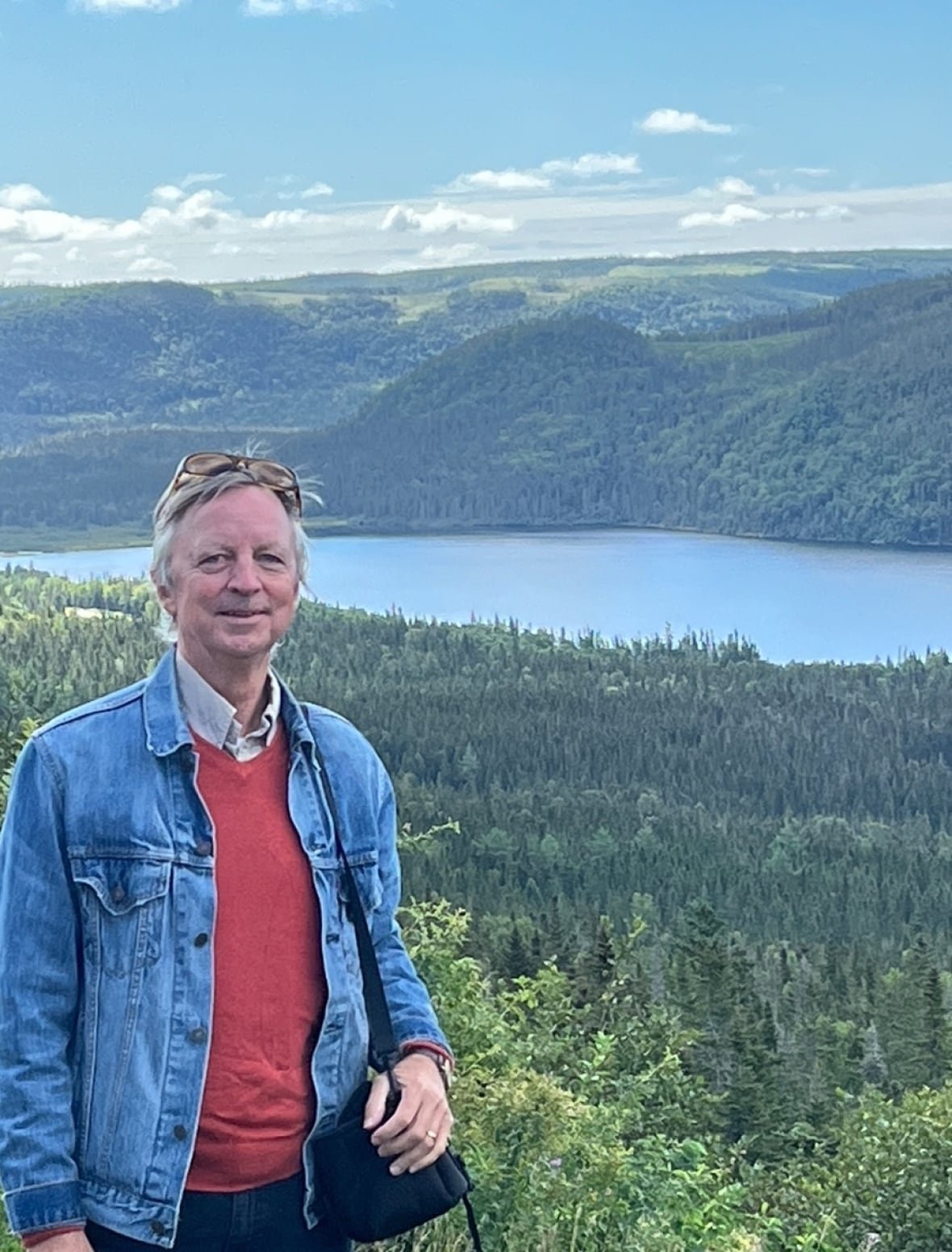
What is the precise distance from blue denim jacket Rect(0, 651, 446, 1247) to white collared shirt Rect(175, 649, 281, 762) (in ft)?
0.32

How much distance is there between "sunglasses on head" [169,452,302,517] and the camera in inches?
160

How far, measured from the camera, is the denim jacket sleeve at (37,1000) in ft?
11.9

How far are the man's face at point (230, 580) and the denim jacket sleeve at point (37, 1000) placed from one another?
17.9 inches

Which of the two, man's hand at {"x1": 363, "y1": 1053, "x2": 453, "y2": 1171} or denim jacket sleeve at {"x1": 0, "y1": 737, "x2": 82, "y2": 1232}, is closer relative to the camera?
denim jacket sleeve at {"x1": 0, "y1": 737, "x2": 82, "y2": 1232}

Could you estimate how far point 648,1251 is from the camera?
7.06m

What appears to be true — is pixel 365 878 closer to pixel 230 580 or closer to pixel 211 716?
pixel 211 716

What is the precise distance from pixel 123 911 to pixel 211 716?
0.48 m

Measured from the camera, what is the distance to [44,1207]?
3.64m

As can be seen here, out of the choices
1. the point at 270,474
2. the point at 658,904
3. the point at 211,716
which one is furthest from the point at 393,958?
the point at 658,904

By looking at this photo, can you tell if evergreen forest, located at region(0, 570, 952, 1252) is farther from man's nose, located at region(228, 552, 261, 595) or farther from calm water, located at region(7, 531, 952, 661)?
calm water, located at region(7, 531, 952, 661)

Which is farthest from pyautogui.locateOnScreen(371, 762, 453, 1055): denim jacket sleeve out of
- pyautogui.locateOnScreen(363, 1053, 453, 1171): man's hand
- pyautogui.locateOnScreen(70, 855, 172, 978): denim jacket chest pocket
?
→ pyautogui.locateOnScreen(70, 855, 172, 978): denim jacket chest pocket

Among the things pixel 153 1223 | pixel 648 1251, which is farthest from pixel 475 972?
pixel 153 1223

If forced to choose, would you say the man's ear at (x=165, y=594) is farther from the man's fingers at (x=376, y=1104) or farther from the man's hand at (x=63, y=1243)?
the man's hand at (x=63, y=1243)

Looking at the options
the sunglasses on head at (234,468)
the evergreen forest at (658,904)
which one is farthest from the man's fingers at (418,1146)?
the evergreen forest at (658,904)
